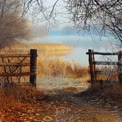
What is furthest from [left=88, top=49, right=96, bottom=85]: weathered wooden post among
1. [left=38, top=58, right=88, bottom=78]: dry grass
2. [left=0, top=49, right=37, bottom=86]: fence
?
[left=38, top=58, right=88, bottom=78]: dry grass

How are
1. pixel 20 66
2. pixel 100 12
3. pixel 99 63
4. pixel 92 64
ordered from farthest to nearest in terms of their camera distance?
1. pixel 92 64
2. pixel 99 63
3. pixel 20 66
4. pixel 100 12

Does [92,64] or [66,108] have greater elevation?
[92,64]

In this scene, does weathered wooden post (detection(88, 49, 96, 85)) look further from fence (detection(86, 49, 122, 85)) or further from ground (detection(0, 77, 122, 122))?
ground (detection(0, 77, 122, 122))

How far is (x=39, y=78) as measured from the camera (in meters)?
19.0

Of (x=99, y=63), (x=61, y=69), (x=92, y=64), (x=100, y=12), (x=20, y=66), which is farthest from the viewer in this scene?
(x=61, y=69)

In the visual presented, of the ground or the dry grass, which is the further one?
the dry grass

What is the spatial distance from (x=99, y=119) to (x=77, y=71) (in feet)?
37.0

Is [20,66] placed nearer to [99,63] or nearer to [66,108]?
[99,63]

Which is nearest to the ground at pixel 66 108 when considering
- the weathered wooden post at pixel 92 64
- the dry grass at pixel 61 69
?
the weathered wooden post at pixel 92 64

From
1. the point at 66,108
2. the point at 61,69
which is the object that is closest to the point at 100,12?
the point at 66,108

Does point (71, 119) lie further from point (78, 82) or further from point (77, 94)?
point (78, 82)

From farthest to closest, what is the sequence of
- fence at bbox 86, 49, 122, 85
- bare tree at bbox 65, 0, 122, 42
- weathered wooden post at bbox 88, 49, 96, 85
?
1. weathered wooden post at bbox 88, 49, 96, 85
2. fence at bbox 86, 49, 122, 85
3. bare tree at bbox 65, 0, 122, 42

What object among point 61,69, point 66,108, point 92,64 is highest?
point 92,64

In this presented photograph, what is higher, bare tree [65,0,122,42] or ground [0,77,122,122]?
bare tree [65,0,122,42]
